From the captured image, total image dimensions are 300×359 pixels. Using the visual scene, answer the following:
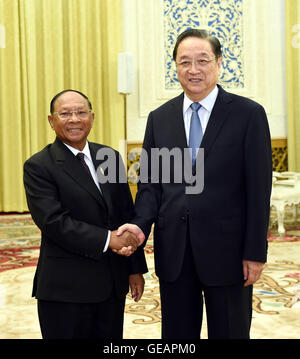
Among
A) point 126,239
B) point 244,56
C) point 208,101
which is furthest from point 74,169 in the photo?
point 244,56

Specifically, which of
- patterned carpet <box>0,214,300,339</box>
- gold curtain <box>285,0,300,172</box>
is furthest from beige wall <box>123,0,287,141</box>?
patterned carpet <box>0,214,300,339</box>

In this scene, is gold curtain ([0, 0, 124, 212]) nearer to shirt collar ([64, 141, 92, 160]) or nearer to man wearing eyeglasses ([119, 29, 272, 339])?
shirt collar ([64, 141, 92, 160])

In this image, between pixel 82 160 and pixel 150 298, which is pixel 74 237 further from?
pixel 150 298

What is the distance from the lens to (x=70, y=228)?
183cm

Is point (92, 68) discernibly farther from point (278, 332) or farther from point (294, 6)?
point (278, 332)

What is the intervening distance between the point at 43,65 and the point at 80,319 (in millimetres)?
6138

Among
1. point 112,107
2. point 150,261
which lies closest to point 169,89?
point 112,107

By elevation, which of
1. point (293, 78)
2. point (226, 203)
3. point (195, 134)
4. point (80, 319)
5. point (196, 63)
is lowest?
point (80, 319)

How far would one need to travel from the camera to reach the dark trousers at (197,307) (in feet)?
6.20

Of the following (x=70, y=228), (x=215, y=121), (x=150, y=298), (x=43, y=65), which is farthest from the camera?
(x=43, y=65)

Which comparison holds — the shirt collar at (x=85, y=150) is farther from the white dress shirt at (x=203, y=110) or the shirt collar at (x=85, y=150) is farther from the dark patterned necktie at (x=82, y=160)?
the white dress shirt at (x=203, y=110)

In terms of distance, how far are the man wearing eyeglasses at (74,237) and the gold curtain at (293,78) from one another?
258 inches

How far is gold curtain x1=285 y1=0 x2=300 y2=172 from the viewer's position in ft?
25.9

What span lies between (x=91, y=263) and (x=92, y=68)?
601 centimetres
